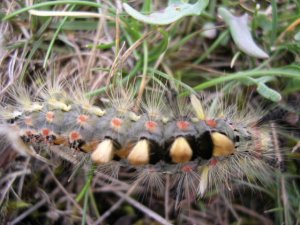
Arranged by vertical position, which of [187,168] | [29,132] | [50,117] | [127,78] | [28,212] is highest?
[127,78]

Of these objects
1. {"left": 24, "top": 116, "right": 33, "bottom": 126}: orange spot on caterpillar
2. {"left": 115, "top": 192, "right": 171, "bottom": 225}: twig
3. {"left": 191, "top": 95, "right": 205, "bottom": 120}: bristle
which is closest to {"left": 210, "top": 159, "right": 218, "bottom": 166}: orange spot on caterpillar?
{"left": 191, "top": 95, "right": 205, "bottom": 120}: bristle

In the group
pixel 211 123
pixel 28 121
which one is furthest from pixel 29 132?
pixel 211 123

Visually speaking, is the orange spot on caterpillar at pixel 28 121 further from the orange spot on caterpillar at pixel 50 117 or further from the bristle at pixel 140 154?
the bristle at pixel 140 154

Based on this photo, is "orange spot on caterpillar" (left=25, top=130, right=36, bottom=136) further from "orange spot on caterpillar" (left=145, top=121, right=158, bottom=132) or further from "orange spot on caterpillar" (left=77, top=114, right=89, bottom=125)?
"orange spot on caterpillar" (left=145, top=121, right=158, bottom=132)

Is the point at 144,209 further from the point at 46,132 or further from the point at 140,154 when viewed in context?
the point at 46,132

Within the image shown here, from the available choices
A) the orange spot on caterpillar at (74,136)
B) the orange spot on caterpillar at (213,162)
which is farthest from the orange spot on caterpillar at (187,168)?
the orange spot on caterpillar at (74,136)
